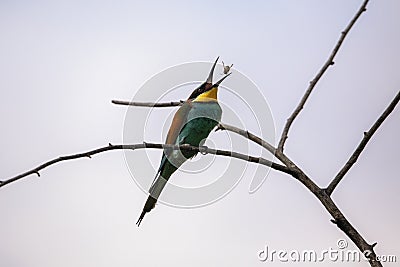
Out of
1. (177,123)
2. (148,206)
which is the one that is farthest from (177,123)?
(148,206)

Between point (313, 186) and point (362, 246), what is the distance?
12 centimetres

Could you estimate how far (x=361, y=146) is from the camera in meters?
0.89

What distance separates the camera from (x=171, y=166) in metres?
2.04

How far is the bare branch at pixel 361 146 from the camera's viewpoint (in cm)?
86

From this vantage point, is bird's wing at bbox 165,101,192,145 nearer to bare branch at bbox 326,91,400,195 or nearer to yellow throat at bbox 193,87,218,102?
yellow throat at bbox 193,87,218,102

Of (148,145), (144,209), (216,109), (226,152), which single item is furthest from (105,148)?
(216,109)

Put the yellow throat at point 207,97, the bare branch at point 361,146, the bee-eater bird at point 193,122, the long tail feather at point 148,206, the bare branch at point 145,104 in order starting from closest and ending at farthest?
1. the bare branch at point 361,146
2. the bare branch at point 145,104
3. the long tail feather at point 148,206
4. the bee-eater bird at point 193,122
5. the yellow throat at point 207,97

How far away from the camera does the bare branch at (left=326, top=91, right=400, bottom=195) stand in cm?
86

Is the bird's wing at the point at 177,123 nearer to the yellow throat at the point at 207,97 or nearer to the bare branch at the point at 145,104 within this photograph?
the yellow throat at the point at 207,97

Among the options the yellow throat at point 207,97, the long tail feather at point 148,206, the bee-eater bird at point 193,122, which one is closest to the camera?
the long tail feather at point 148,206

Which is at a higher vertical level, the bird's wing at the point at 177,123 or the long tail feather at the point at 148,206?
the bird's wing at the point at 177,123

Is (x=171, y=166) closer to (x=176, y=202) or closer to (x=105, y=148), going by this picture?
(x=176, y=202)

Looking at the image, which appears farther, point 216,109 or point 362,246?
point 216,109

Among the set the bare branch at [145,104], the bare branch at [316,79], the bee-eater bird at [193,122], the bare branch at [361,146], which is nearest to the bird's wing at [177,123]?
the bee-eater bird at [193,122]
